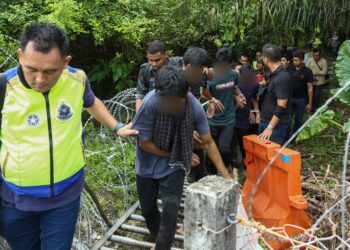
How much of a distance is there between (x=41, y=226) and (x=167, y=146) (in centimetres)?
103

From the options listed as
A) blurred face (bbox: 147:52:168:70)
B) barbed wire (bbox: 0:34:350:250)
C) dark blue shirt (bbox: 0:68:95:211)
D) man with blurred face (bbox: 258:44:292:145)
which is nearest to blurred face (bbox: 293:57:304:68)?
man with blurred face (bbox: 258:44:292:145)

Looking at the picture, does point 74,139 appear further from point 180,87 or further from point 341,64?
point 341,64

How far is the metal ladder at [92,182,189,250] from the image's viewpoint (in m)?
3.55

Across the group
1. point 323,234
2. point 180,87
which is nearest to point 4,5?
point 180,87

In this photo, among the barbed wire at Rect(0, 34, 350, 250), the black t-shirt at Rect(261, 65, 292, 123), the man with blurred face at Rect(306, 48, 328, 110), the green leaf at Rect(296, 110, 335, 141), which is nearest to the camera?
the barbed wire at Rect(0, 34, 350, 250)

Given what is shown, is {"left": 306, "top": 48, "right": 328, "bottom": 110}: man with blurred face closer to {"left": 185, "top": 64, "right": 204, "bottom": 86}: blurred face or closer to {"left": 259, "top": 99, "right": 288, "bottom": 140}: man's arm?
{"left": 259, "top": 99, "right": 288, "bottom": 140}: man's arm

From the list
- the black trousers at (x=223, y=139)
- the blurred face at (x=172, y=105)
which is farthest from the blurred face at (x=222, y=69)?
the blurred face at (x=172, y=105)

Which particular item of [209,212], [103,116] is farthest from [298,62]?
[209,212]

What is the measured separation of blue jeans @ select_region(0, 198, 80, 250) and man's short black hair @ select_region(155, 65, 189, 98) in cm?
90

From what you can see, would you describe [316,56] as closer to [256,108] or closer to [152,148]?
[256,108]

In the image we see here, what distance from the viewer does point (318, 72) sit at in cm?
798

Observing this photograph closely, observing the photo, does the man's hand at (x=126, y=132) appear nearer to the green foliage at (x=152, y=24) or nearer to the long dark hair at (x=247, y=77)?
the long dark hair at (x=247, y=77)

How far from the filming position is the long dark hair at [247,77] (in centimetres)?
553

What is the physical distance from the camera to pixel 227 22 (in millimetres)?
6191
